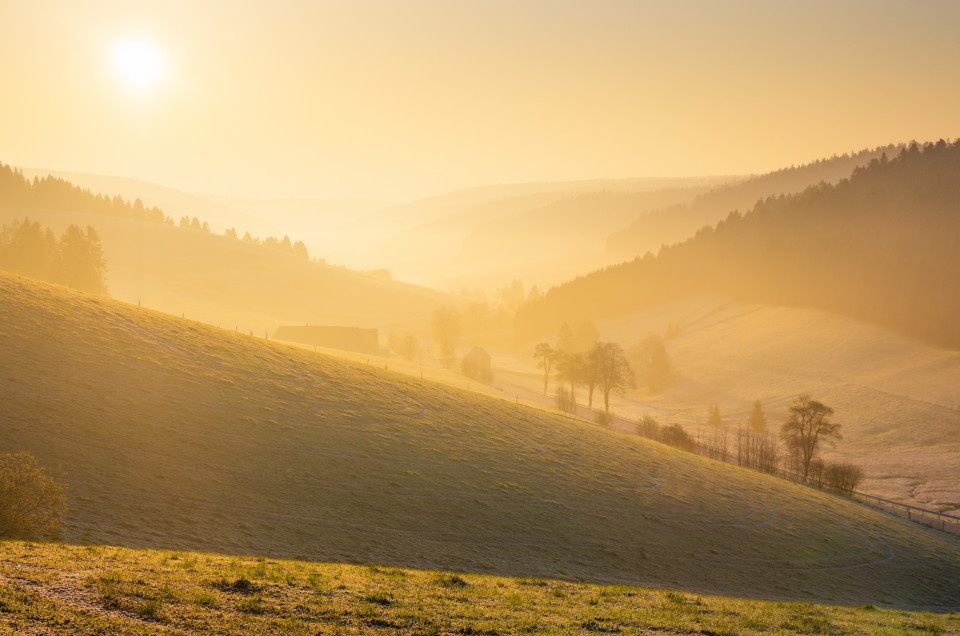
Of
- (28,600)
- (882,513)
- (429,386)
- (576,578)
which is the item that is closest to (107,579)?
(28,600)

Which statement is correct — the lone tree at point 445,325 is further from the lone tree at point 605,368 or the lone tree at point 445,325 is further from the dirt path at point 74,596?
the dirt path at point 74,596

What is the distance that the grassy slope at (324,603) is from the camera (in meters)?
14.8

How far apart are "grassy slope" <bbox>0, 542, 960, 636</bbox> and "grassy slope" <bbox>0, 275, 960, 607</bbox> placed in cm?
524

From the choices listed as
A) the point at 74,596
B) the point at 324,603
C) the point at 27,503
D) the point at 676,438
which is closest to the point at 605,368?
the point at 676,438

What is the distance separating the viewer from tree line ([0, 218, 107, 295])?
348 feet

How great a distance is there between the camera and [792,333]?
6781 inches

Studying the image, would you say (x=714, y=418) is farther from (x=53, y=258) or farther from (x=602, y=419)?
(x=53, y=258)

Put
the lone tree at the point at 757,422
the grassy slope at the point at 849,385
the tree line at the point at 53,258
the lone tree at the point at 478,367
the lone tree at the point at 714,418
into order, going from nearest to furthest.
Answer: the grassy slope at the point at 849,385 → the tree line at the point at 53,258 → the lone tree at the point at 757,422 → the lone tree at the point at 714,418 → the lone tree at the point at 478,367

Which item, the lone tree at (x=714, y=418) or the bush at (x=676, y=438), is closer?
the bush at (x=676, y=438)

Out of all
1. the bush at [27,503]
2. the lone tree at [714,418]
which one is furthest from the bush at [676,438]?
the bush at [27,503]

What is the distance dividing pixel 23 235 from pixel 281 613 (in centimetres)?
12188

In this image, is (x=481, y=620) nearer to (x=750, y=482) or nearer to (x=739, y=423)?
(x=750, y=482)

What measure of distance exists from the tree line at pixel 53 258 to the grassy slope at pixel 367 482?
6484 centimetres

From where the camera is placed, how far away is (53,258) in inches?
4262
